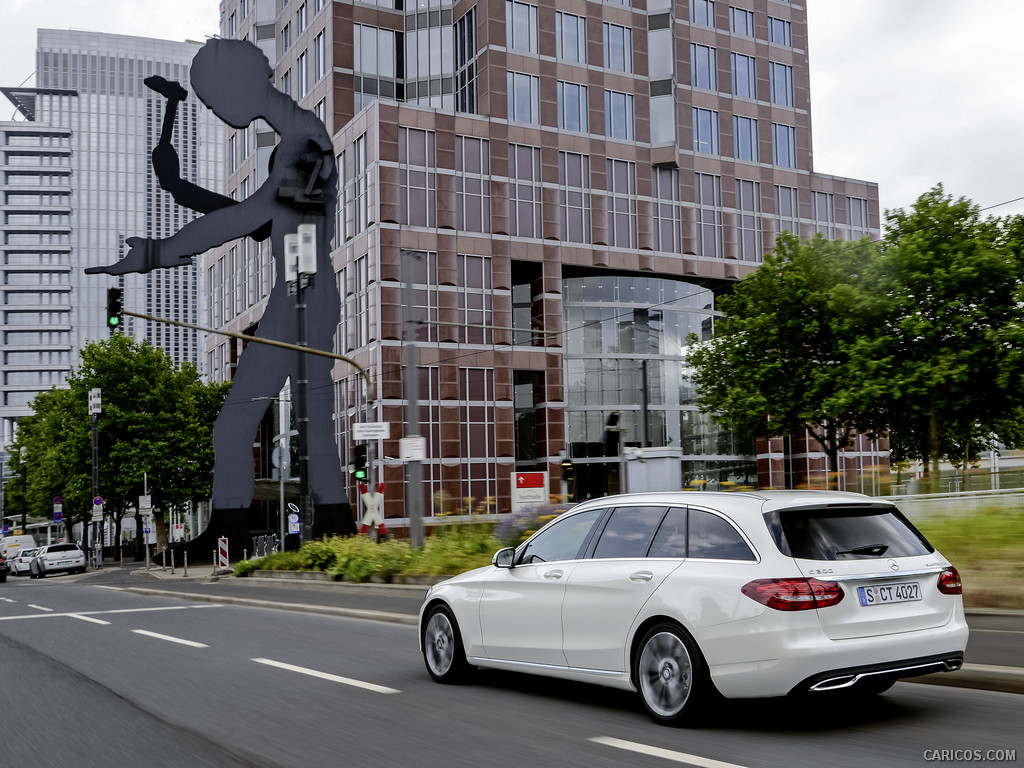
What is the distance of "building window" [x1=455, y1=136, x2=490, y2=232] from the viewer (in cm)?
5516

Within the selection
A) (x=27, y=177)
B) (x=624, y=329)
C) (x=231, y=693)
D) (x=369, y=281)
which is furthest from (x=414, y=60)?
(x=27, y=177)

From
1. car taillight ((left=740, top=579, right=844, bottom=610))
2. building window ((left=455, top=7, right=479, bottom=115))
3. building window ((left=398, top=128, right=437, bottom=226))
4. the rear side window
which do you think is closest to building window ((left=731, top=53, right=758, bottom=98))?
building window ((left=455, top=7, right=479, bottom=115))

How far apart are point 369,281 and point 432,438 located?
8.21 m

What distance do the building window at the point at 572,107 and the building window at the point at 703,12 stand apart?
963 centimetres

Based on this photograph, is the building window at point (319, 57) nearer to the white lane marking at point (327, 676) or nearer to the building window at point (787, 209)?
the building window at point (787, 209)

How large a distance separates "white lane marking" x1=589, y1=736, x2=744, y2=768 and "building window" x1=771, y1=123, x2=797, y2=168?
62970 mm

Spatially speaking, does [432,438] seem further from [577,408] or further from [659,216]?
[659,216]

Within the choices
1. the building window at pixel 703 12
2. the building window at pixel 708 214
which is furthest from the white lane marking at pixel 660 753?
the building window at pixel 703 12

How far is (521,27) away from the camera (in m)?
57.2

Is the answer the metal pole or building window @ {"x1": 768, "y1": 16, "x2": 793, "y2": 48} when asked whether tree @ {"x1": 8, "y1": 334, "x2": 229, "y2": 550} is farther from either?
building window @ {"x1": 768, "y1": 16, "x2": 793, "y2": 48}

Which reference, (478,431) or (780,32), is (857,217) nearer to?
(780,32)

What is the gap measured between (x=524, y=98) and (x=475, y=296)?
11045 mm

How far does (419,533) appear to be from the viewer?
2170 cm

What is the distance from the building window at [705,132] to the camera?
62344 mm
